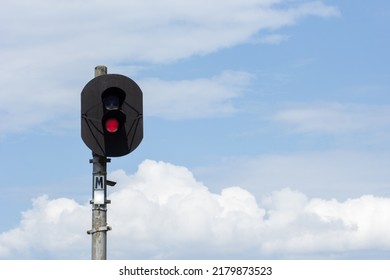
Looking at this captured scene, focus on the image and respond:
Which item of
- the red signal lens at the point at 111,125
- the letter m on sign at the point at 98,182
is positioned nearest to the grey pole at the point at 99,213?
the letter m on sign at the point at 98,182

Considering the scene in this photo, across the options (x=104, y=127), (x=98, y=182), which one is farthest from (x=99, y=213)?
(x=104, y=127)

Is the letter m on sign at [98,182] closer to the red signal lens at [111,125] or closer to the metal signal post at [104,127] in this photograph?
the metal signal post at [104,127]

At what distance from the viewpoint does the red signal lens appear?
9.28m

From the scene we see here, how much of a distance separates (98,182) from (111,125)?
0.83 m

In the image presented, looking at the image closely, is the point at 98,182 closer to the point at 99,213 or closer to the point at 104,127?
the point at 99,213

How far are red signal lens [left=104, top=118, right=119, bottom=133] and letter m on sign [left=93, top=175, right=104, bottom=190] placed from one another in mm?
707

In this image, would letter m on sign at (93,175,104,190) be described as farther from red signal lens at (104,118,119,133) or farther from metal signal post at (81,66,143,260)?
red signal lens at (104,118,119,133)

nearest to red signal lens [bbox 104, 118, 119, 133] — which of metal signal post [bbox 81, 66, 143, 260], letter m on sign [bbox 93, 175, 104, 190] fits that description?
metal signal post [bbox 81, 66, 143, 260]
